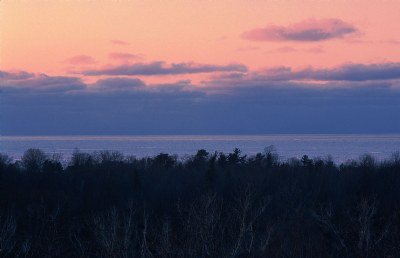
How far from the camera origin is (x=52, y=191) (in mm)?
60000

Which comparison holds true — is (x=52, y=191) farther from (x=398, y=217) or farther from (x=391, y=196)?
(x=398, y=217)

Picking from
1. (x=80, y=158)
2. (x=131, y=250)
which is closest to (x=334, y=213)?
(x=131, y=250)

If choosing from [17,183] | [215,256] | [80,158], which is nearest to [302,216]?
[215,256]

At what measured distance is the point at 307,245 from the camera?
33781 millimetres

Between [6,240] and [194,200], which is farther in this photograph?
[194,200]

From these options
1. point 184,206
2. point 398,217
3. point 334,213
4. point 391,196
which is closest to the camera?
point 398,217

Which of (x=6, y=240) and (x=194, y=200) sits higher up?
(x=6, y=240)

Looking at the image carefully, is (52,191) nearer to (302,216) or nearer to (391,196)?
(302,216)

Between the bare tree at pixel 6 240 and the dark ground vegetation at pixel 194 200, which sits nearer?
the bare tree at pixel 6 240

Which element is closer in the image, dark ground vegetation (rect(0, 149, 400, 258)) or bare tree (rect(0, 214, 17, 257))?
bare tree (rect(0, 214, 17, 257))

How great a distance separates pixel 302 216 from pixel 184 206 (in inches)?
→ 323

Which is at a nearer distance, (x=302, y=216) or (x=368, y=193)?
(x=302, y=216)

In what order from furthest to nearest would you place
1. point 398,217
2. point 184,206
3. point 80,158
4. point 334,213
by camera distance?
point 80,158 < point 184,206 < point 334,213 < point 398,217

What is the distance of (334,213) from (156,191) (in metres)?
18.2
